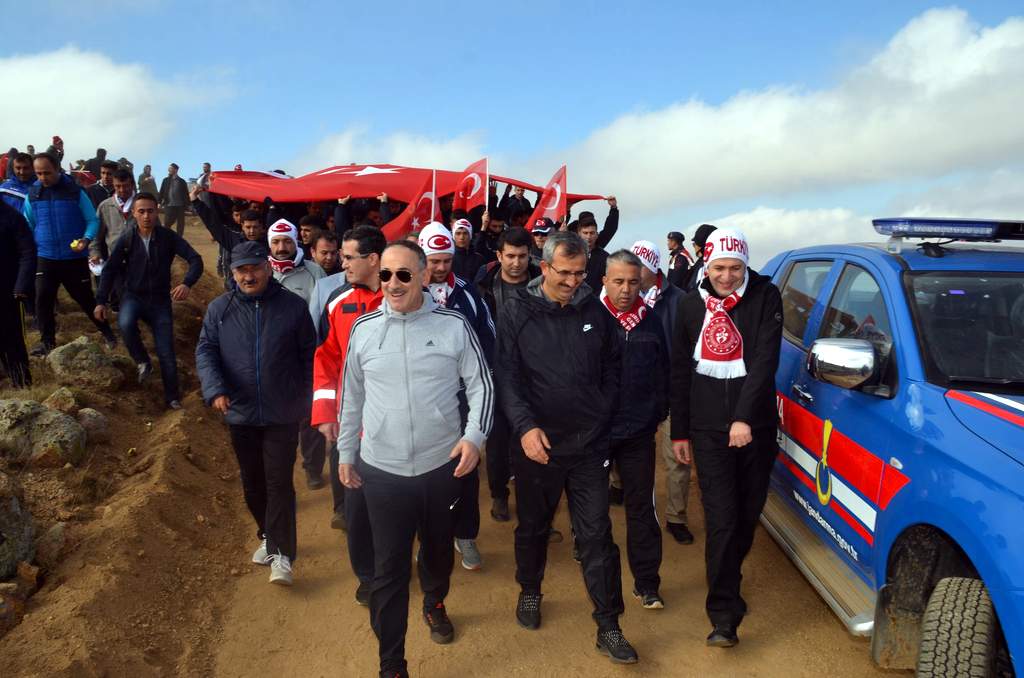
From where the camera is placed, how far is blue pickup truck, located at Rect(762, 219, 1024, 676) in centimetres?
244

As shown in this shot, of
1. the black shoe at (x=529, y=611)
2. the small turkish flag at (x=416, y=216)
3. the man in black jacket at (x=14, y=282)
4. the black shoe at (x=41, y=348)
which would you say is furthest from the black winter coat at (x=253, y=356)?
the small turkish flag at (x=416, y=216)

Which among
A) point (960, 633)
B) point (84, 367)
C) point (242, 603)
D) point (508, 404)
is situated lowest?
point (242, 603)

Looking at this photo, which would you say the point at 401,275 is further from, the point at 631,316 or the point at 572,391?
the point at 631,316

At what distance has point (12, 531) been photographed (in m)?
4.02

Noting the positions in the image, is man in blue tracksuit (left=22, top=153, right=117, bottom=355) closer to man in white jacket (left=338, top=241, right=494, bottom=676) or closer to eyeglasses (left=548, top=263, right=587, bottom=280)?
man in white jacket (left=338, top=241, right=494, bottom=676)

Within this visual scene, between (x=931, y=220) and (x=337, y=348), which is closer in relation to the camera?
(x=931, y=220)

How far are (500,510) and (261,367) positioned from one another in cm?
210

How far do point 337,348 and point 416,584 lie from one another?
1.58 meters

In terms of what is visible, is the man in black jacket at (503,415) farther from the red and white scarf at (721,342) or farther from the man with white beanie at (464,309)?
the red and white scarf at (721,342)

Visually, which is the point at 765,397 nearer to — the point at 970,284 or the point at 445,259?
the point at 970,284

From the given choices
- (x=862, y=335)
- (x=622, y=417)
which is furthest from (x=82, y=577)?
(x=862, y=335)

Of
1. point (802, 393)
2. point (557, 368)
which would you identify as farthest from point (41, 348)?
point (802, 393)

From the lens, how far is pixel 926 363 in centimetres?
300

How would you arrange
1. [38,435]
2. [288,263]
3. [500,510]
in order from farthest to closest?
[288,263], [500,510], [38,435]
